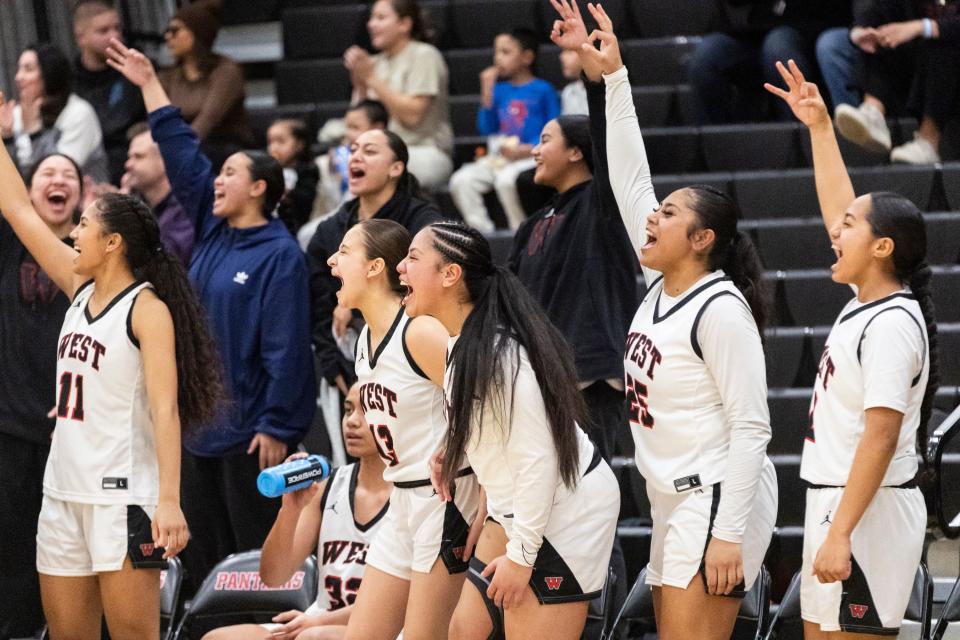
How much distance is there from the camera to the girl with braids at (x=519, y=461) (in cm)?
327

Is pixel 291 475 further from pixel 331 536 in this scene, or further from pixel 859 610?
pixel 859 610

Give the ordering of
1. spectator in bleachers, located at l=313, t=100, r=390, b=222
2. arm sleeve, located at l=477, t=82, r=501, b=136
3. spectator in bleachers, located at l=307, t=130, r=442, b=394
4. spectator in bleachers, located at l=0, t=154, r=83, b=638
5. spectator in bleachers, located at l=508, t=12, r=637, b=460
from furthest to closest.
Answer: arm sleeve, located at l=477, t=82, r=501, b=136 → spectator in bleachers, located at l=313, t=100, r=390, b=222 → spectator in bleachers, located at l=307, t=130, r=442, b=394 → spectator in bleachers, located at l=0, t=154, r=83, b=638 → spectator in bleachers, located at l=508, t=12, r=637, b=460

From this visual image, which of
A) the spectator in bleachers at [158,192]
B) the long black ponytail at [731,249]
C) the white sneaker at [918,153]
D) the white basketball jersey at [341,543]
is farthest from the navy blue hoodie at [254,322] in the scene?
the white sneaker at [918,153]

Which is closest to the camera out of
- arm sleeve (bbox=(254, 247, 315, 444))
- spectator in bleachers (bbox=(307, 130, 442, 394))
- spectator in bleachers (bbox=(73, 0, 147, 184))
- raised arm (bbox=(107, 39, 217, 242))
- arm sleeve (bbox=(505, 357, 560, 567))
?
arm sleeve (bbox=(505, 357, 560, 567))

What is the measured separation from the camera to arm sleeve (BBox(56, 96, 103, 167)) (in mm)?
6047

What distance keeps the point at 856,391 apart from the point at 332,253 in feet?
7.54

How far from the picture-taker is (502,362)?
3297 millimetres

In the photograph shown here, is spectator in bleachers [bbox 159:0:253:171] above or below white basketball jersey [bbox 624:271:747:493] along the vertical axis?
above

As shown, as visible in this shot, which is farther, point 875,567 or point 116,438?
point 116,438

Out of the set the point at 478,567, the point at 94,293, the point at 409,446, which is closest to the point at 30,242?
the point at 94,293

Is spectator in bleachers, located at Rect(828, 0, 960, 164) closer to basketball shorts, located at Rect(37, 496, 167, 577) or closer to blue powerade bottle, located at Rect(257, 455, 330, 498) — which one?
blue powerade bottle, located at Rect(257, 455, 330, 498)

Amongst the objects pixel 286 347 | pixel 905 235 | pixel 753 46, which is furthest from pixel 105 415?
pixel 753 46

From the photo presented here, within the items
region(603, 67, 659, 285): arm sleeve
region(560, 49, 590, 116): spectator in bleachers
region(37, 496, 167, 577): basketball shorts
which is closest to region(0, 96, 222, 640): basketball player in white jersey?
region(37, 496, 167, 577): basketball shorts

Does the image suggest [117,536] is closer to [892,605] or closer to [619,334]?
[619,334]
